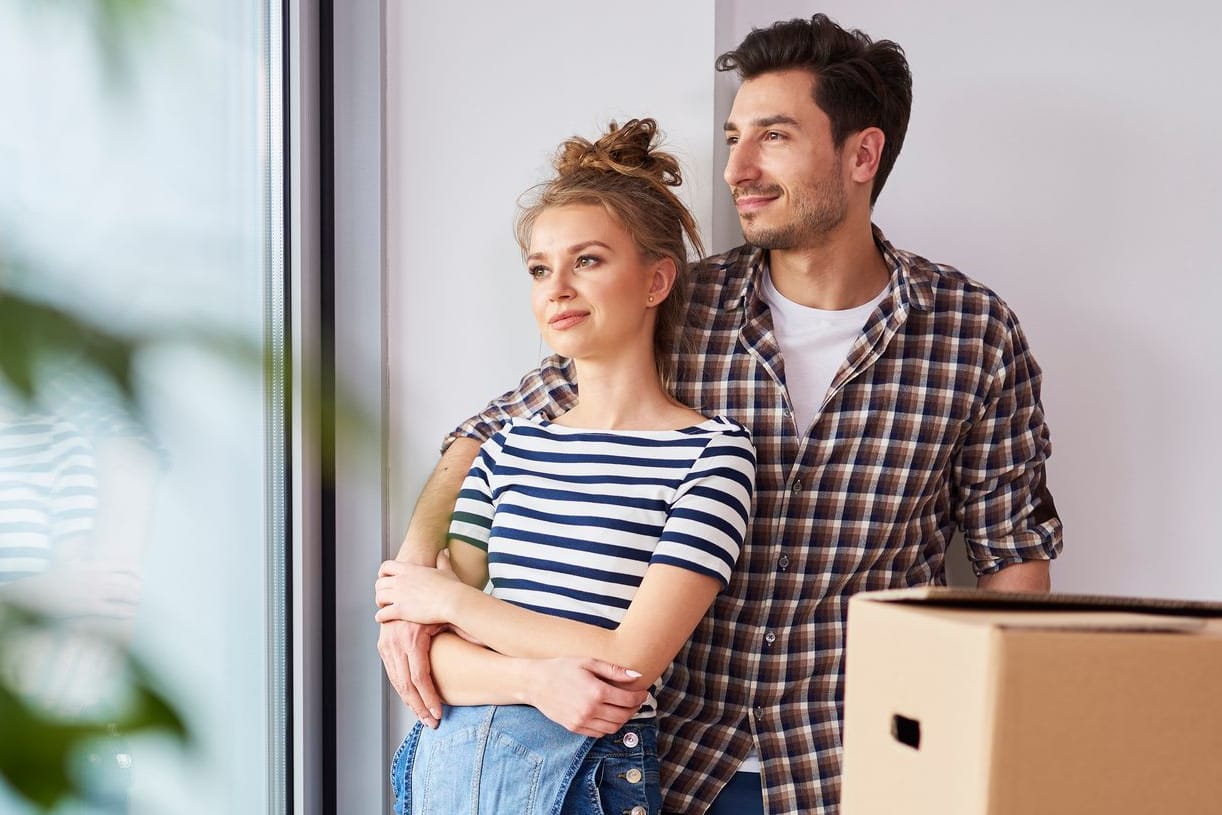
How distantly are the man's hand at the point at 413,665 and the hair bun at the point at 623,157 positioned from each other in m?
0.61

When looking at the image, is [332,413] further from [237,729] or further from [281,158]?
[281,158]

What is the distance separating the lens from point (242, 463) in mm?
1355

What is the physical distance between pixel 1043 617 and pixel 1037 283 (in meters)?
1.35

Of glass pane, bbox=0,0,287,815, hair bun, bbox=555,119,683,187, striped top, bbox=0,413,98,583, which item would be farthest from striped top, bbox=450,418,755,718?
striped top, bbox=0,413,98,583

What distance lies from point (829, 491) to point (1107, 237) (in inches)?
27.2

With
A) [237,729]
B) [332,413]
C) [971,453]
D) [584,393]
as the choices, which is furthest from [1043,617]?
[237,729]

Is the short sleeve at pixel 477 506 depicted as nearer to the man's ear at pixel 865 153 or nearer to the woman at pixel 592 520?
the woman at pixel 592 520

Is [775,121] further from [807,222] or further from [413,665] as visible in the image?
[413,665]

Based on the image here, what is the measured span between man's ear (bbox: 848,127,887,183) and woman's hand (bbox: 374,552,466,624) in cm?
83

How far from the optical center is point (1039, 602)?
0.59 meters

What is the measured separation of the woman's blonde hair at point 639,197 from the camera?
1.36 meters

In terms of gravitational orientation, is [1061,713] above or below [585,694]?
above

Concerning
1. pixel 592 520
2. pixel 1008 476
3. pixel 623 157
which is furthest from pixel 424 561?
pixel 1008 476

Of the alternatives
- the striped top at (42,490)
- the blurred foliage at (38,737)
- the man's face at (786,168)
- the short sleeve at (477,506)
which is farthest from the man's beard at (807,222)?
the blurred foliage at (38,737)
